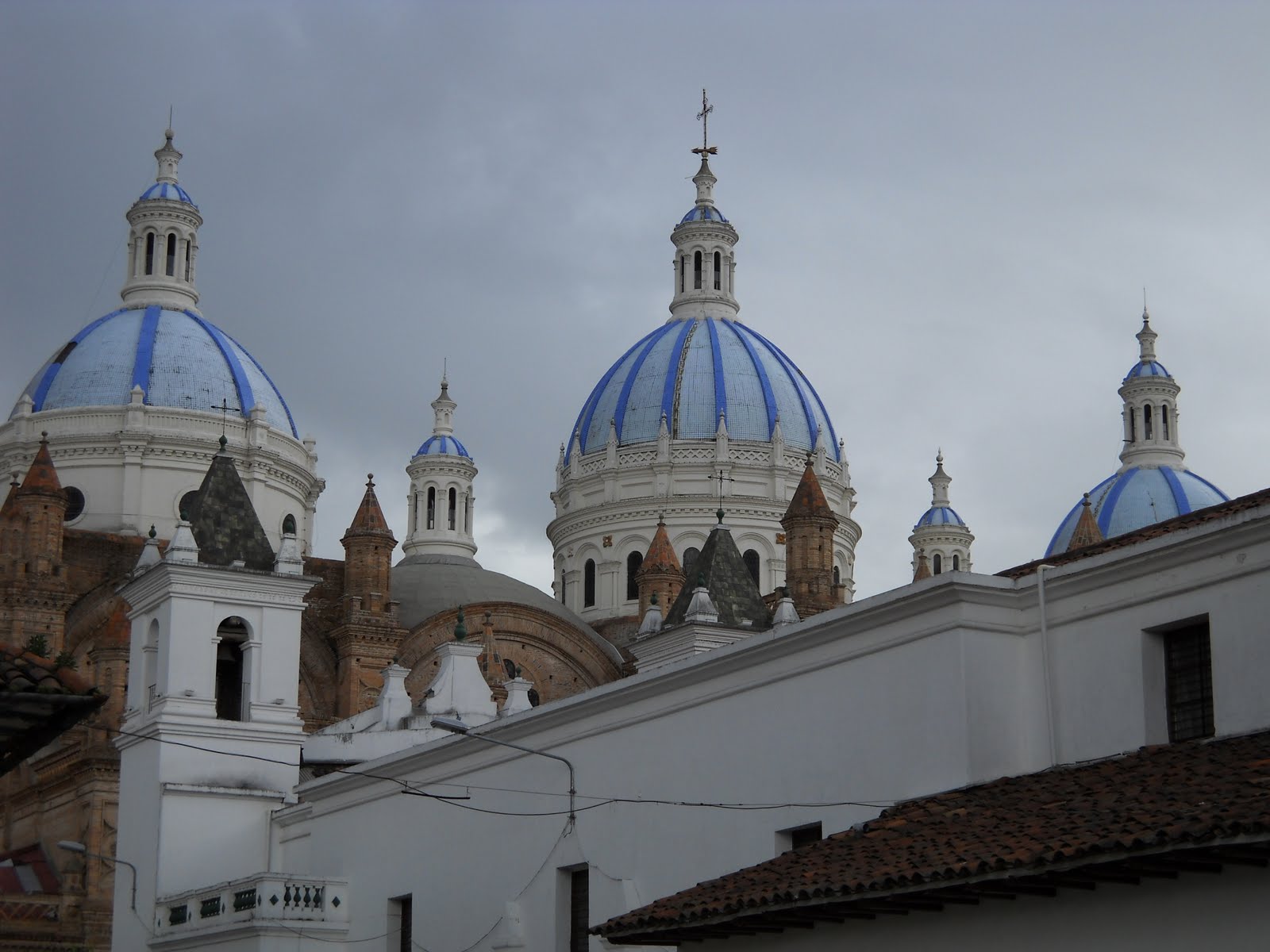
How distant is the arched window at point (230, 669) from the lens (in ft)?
101

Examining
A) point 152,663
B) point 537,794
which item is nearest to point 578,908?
point 537,794

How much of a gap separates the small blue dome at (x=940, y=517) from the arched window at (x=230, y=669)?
118 ft

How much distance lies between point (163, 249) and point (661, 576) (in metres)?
14.7

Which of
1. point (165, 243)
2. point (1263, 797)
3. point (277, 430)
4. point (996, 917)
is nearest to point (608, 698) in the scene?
point (996, 917)

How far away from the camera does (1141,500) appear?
50656mm

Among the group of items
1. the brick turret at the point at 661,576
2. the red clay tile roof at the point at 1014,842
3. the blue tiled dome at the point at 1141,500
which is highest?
the blue tiled dome at the point at 1141,500

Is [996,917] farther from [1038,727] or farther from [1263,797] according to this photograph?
[1038,727]

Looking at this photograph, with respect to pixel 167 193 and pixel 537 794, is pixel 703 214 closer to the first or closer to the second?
pixel 167 193

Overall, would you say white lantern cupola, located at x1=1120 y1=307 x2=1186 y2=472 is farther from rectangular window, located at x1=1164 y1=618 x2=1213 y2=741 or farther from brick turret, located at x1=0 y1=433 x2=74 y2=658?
rectangular window, located at x1=1164 y1=618 x2=1213 y2=741

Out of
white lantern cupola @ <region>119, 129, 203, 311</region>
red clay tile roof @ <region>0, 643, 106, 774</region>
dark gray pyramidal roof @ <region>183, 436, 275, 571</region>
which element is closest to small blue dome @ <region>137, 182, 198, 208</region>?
white lantern cupola @ <region>119, 129, 203, 311</region>

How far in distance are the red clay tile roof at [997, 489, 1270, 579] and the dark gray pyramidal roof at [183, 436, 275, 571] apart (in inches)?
564

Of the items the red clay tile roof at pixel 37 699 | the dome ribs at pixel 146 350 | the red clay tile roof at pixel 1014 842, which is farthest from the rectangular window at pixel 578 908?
the dome ribs at pixel 146 350

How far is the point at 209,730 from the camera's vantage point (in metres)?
29.4

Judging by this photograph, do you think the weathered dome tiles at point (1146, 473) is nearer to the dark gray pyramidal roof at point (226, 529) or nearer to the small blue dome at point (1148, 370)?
the small blue dome at point (1148, 370)
